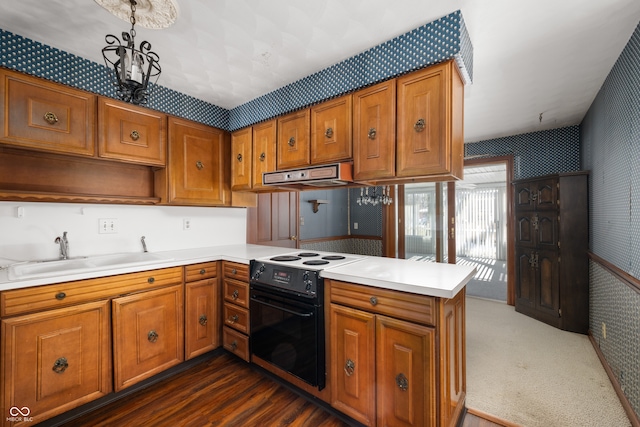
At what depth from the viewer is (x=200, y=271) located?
8.04ft

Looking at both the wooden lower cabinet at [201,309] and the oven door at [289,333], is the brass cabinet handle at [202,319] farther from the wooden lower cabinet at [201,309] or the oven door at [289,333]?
the oven door at [289,333]

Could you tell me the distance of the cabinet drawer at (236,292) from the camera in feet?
7.77

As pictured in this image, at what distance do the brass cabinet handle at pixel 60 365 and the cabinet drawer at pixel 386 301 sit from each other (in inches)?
66.6

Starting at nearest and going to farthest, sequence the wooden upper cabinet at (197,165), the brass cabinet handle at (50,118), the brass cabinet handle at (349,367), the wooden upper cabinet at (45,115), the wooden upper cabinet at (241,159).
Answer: the brass cabinet handle at (349,367) < the wooden upper cabinet at (45,115) < the brass cabinet handle at (50,118) < the wooden upper cabinet at (197,165) < the wooden upper cabinet at (241,159)

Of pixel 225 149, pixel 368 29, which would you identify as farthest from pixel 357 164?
pixel 225 149

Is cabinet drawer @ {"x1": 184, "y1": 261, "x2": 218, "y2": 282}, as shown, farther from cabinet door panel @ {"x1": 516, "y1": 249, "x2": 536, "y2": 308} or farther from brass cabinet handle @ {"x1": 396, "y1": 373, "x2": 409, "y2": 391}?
cabinet door panel @ {"x1": 516, "y1": 249, "x2": 536, "y2": 308}

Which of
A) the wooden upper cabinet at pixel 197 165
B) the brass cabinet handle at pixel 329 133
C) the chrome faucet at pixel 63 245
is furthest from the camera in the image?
the wooden upper cabinet at pixel 197 165

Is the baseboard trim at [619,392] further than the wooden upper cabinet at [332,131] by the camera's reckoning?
No

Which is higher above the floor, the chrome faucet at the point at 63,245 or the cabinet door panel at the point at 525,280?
the chrome faucet at the point at 63,245

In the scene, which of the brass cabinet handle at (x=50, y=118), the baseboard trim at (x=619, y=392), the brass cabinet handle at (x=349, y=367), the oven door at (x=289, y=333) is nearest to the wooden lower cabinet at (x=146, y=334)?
the oven door at (x=289, y=333)

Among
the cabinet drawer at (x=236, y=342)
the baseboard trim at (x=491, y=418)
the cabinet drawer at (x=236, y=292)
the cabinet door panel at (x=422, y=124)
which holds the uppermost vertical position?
the cabinet door panel at (x=422, y=124)

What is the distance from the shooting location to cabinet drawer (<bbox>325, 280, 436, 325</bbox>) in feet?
4.60

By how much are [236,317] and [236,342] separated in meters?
0.22

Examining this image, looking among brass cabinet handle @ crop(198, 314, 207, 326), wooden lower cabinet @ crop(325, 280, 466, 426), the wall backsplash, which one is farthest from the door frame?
brass cabinet handle @ crop(198, 314, 207, 326)
